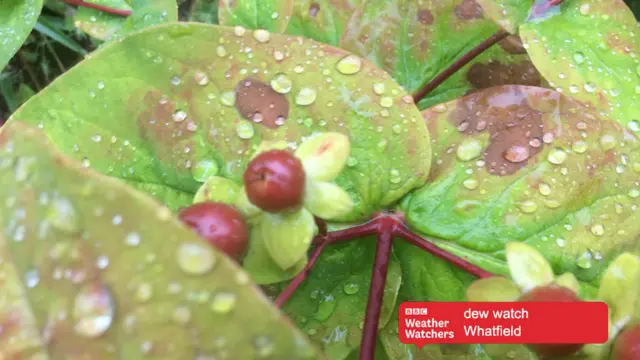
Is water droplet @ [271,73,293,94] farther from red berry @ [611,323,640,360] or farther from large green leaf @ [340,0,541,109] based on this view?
red berry @ [611,323,640,360]

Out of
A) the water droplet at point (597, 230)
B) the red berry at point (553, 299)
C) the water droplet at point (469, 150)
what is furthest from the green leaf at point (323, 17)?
the red berry at point (553, 299)

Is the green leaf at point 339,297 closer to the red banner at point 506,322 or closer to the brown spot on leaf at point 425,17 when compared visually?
the red banner at point 506,322

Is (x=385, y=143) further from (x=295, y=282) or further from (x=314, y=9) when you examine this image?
(x=314, y=9)

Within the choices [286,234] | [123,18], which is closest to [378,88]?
[286,234]

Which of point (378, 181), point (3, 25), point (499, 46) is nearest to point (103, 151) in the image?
point (378, 181)

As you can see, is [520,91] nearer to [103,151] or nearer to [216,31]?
[216,31]

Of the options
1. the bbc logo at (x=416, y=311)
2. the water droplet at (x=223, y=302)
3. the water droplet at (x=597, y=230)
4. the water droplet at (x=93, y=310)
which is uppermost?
the water droplet at (x=223, y=302)

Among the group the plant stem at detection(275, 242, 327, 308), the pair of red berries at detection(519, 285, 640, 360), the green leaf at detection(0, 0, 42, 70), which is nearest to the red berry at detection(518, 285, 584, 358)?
the pair of red berries at detection(519, 285, 640, 360)
